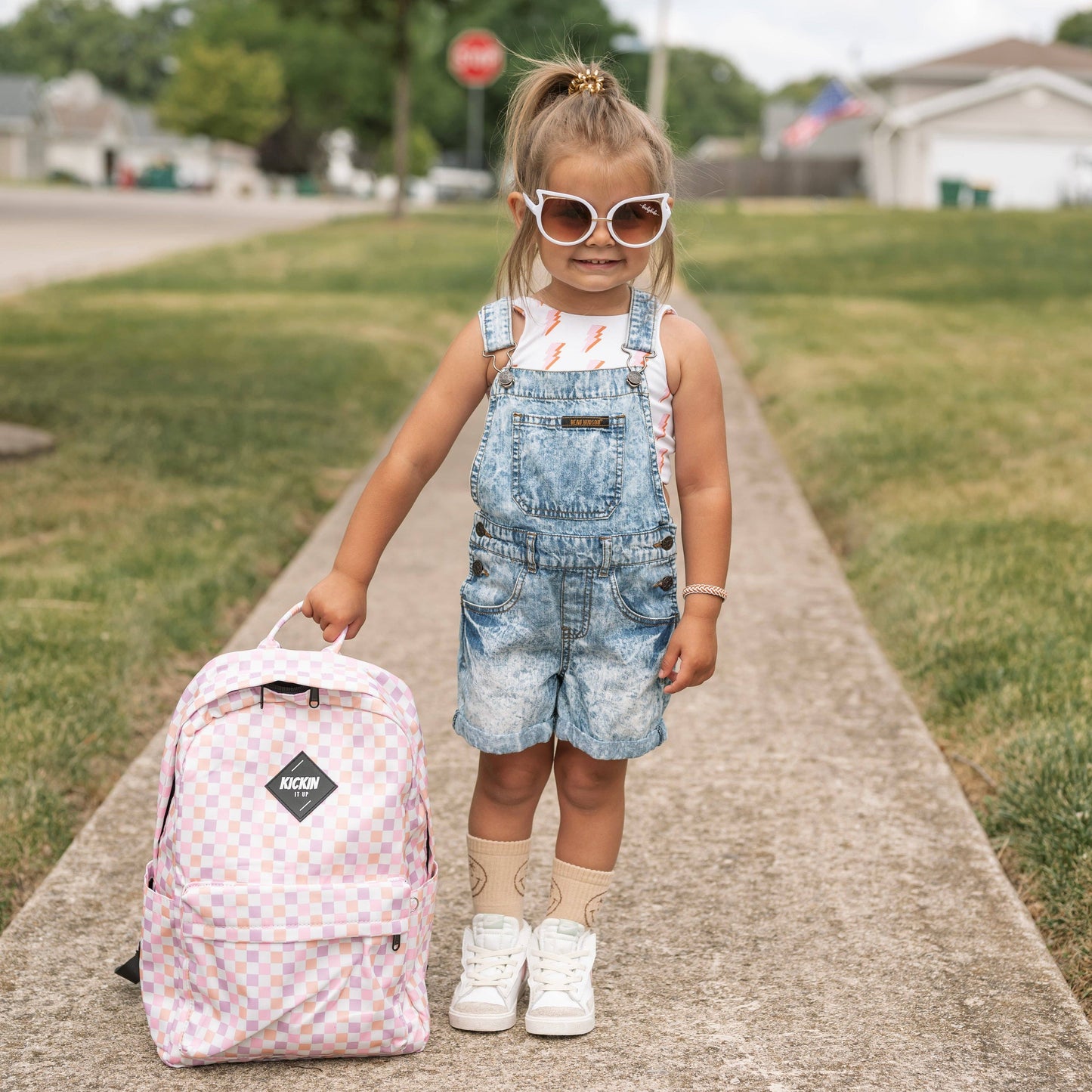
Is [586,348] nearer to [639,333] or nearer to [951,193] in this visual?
[639,333]

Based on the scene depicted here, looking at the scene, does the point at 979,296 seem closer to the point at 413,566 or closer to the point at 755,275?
the point at 755,275

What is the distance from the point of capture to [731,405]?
822 cm

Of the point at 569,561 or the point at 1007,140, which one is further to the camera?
the point at 1007,140

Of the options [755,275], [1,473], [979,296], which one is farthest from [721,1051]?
[755,275]

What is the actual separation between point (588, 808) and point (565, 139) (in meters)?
1.11

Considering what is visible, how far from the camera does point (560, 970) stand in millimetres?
2361

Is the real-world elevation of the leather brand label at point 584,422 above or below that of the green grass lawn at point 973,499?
above

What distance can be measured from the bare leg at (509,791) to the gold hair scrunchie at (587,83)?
1076mm

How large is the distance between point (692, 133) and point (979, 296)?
103 metres

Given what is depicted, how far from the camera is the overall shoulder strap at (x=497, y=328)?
2.30 meters

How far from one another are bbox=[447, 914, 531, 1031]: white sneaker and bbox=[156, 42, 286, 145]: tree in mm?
74730

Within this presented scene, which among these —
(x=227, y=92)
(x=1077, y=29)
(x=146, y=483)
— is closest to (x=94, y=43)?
(x=227, y=92)

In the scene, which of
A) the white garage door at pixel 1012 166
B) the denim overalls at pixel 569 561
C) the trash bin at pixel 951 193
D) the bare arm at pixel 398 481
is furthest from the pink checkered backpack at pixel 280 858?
the white garage door at pixel 1012 166

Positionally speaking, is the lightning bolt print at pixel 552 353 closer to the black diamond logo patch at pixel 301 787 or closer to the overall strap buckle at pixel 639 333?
the overall strap buckle at pixel 639 333
